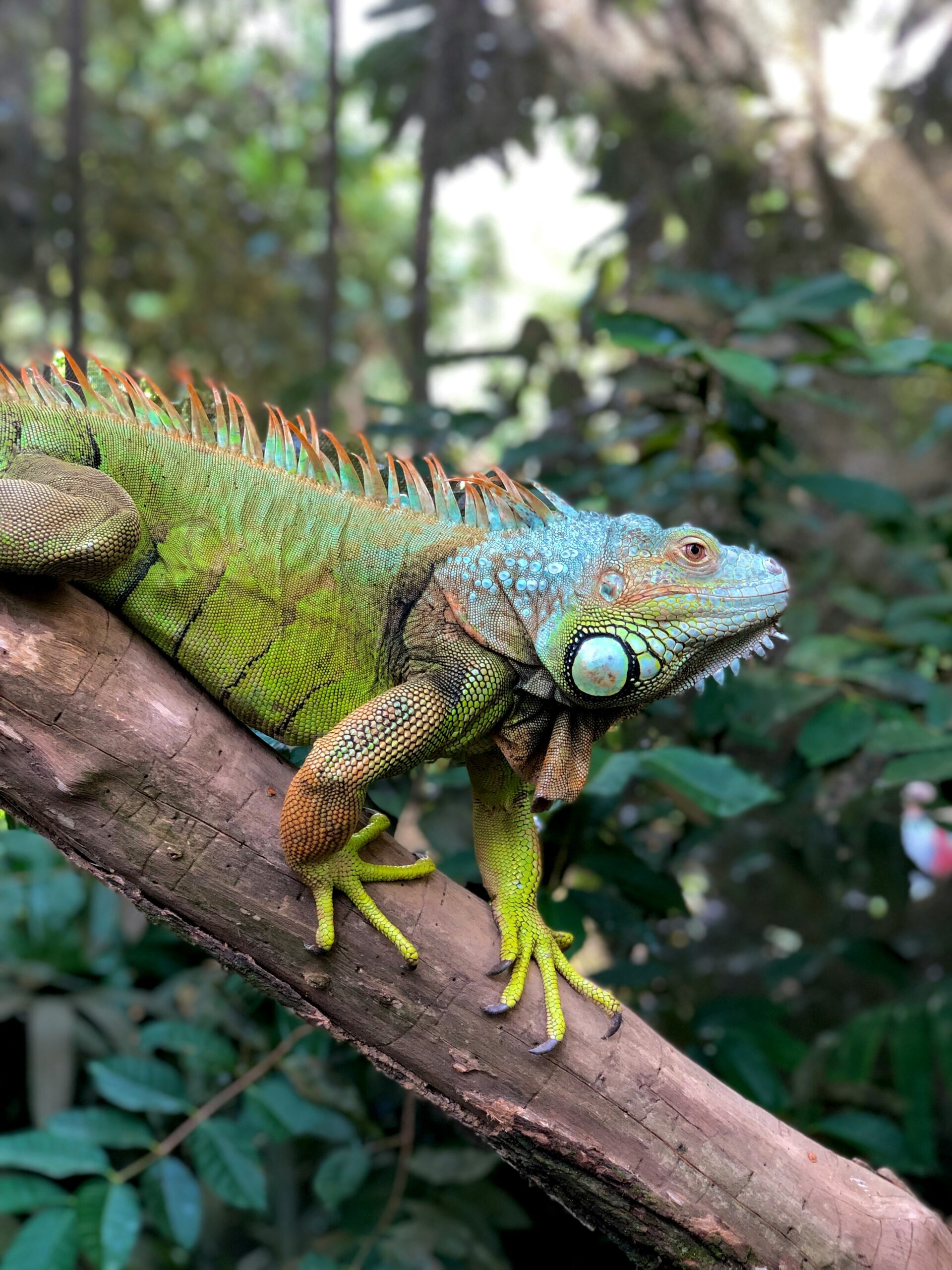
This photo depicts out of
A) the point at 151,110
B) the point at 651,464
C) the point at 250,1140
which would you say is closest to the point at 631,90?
the point at 651,464

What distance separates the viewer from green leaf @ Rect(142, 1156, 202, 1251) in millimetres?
2861

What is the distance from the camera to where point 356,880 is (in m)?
2.24

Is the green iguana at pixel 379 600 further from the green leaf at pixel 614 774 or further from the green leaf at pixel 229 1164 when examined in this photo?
the green leaf at pixel 229 1164

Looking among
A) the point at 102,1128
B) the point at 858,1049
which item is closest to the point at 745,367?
the point at 858,1049

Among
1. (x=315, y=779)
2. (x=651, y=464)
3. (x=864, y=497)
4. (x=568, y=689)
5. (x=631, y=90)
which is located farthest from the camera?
(x=631, y=90)

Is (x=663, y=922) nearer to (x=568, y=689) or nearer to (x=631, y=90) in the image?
(x=568, y=689)

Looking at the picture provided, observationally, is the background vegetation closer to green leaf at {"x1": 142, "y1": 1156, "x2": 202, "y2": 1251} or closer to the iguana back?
green leaf at {"x1": 142, "y1": 1156, "x2": 202, "y2": 1251}

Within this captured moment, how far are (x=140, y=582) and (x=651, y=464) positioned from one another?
2630 millimetres

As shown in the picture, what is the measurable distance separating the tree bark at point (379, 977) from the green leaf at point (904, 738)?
4.19 ft

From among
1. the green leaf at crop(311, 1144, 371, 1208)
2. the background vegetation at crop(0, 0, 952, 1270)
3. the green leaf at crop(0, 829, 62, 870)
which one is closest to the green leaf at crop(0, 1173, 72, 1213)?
the background vegetation at crop(0, 0, 952, 1270)

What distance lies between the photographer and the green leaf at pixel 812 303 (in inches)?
142

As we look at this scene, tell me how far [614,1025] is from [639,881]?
779 millimetres

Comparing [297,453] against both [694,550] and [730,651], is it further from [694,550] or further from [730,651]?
[730,651]

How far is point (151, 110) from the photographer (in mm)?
8000
